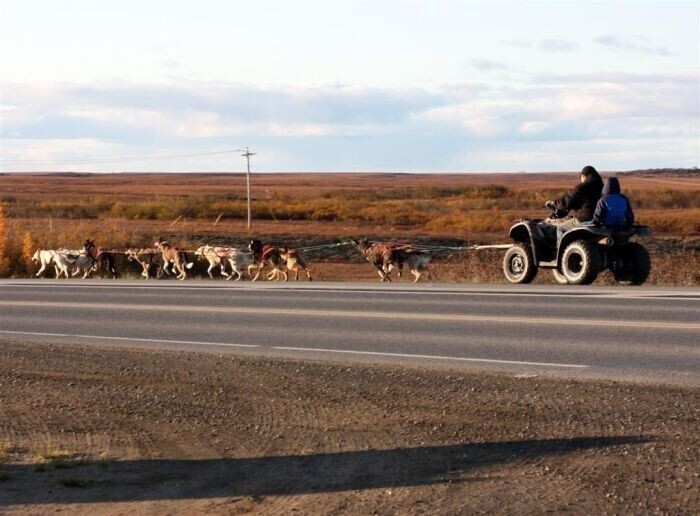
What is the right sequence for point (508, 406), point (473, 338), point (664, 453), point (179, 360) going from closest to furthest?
1. point (664, 453)
2. point (508, 406)
3. point (179, 360)
4. point (473, 338)

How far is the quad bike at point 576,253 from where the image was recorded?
2117 cm

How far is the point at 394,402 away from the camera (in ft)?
35.0

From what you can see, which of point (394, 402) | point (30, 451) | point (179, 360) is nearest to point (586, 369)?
point (394, 402)

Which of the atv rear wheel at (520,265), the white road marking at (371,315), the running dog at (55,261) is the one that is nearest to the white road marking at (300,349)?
the white road marking at (371,315)

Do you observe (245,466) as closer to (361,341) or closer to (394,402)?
(394,402)

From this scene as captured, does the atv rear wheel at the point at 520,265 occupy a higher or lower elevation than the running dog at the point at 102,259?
higher

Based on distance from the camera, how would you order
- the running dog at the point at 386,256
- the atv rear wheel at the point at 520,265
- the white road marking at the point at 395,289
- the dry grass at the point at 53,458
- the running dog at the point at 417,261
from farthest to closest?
the running dog at the point at 386,256 → the running dog at the point at 417,261 → the atv rear wheel at the point at 520,265 → the white road marking at the point at 395,289 → the dry grass at the point at 53,458

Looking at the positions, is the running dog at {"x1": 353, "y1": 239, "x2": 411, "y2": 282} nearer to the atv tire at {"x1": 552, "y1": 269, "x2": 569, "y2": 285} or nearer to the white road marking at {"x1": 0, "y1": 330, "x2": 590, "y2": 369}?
the atv tire at {"x1": 552, "y1": 269, "x2": 569, "y2": 285}

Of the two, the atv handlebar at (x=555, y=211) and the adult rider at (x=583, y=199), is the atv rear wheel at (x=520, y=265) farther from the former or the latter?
the adult rider at (x=583, y=199)

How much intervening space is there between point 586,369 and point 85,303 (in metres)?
11.9

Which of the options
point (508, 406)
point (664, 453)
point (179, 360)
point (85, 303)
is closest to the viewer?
point (664, 453)

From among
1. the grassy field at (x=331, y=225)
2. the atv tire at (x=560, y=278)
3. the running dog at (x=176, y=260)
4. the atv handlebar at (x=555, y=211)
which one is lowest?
the grassy field at (x=331, y=225)

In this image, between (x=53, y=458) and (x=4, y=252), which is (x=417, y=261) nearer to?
(x=4, y=252)

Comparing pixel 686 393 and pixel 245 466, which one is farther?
pixel 686 393
